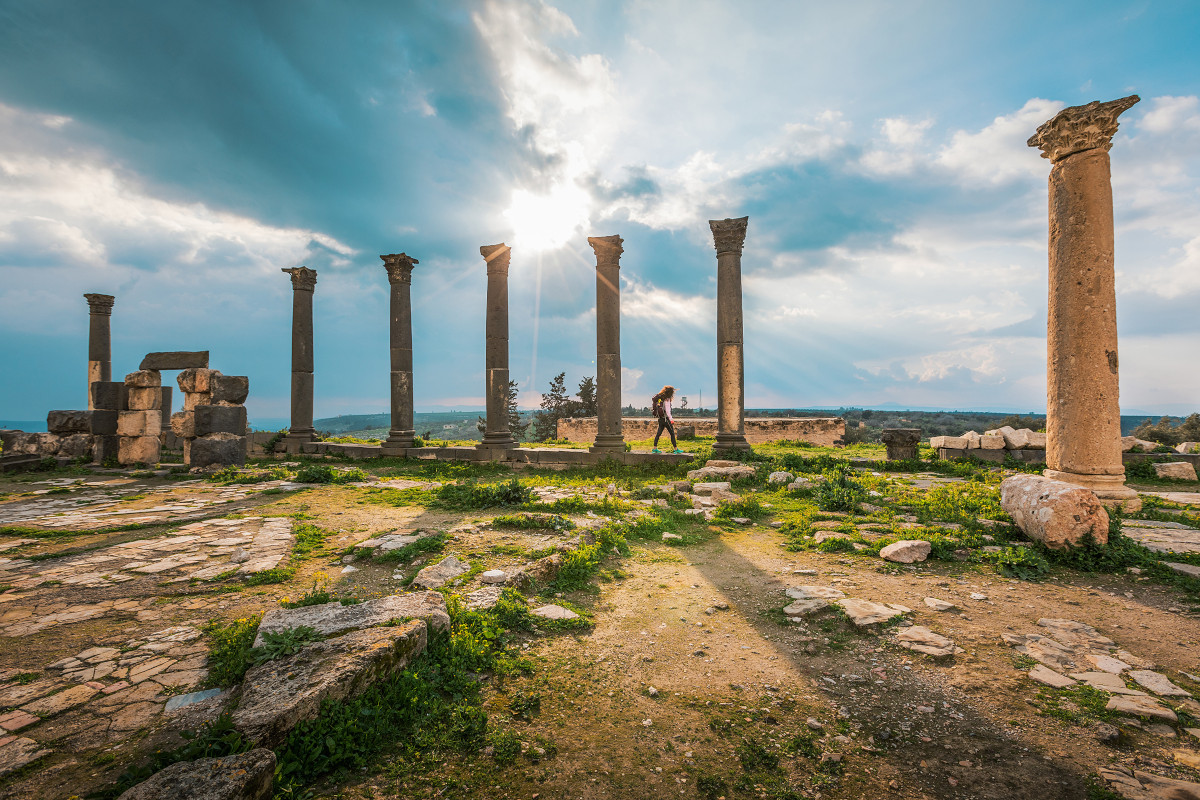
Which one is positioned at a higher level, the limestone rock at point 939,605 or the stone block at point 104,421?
the stone block at point 104,421

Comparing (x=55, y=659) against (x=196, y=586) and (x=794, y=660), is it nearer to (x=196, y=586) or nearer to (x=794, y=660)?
(x=196, y=586)

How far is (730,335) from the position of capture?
43.0 ft

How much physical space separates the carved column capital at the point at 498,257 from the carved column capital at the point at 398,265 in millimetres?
3465

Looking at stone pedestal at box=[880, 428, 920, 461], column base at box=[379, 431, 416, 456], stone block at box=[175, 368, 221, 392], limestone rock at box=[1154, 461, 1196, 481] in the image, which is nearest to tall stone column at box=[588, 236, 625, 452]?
column base at box=[379, 431, 416, 456]

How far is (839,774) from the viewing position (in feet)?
8.77

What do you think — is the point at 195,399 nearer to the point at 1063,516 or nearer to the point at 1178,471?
the point at 1063,516

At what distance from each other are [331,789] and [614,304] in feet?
40.4

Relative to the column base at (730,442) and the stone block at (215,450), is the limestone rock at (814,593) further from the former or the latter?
the stone block at (215,450)

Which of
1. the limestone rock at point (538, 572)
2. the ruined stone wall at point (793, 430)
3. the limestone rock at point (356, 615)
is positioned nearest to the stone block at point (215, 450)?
the limestone rock at point (356, 615)

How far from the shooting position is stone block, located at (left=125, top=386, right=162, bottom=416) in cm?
1527

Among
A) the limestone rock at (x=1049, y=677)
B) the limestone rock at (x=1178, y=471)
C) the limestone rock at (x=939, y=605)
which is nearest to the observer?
the limestone rock at (x=1049, y=677)

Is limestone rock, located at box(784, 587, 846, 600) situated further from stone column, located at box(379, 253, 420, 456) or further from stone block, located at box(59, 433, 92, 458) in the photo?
stone block, located at box(59, 433, 92, 458)

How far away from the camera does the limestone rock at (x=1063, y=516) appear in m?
5.62

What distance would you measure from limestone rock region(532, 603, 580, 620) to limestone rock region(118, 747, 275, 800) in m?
2.33
